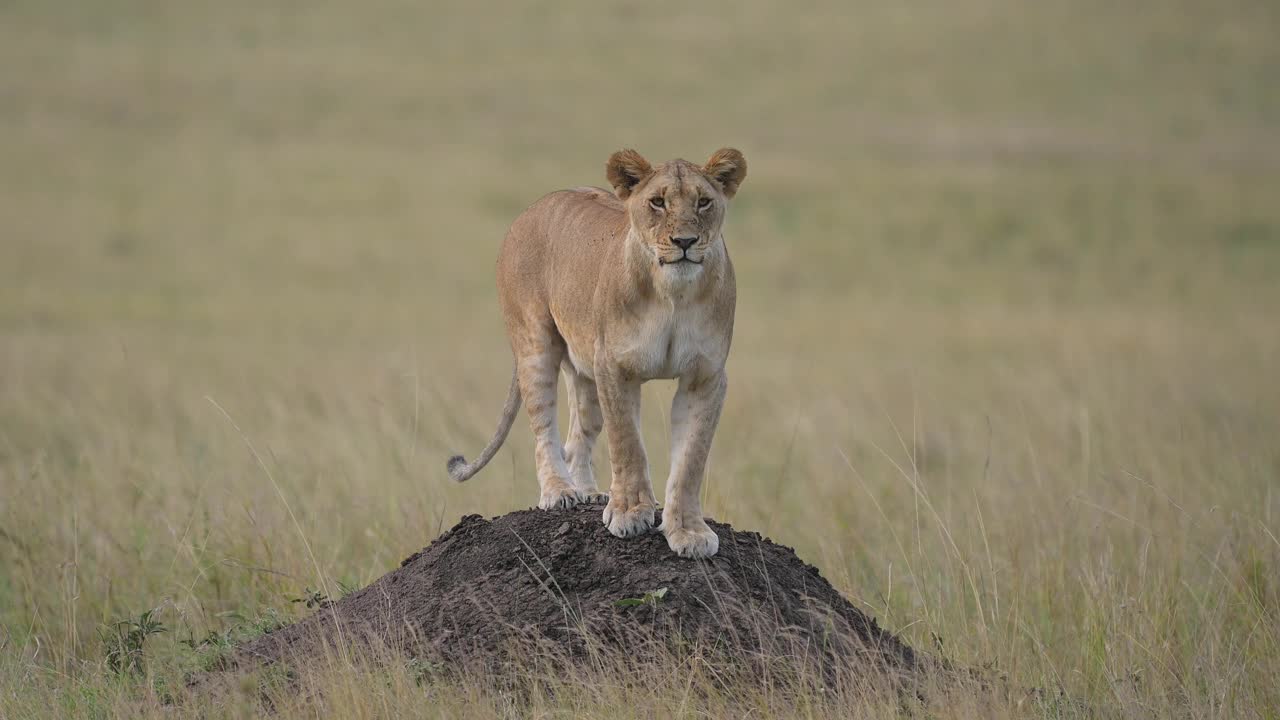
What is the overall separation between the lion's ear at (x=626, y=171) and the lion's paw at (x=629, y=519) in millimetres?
1264

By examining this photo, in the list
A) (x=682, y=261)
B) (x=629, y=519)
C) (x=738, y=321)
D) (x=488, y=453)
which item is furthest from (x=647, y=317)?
(x=738, y=321)

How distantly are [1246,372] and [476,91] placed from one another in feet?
112

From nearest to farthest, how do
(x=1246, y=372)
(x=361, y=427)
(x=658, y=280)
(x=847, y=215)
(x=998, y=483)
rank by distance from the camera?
(x=658, y=280), (x=998, y=483), (x=361, y=427), (x=1246, y=372), (x=847, y=215)

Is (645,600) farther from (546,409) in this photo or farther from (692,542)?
(546,409)

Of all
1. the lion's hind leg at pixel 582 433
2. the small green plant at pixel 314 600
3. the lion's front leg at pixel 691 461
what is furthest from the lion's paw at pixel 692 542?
the small green plant at pixel 314 600

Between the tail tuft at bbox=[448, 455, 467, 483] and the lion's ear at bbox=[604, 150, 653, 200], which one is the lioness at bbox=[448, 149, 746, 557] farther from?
the tail tuft at bbox=[448, 455, 467, 483]

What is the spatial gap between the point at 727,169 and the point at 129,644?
341 centimetres

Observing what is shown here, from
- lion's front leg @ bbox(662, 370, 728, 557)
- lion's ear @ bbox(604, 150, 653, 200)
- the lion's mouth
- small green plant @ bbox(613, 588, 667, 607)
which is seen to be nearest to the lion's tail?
lion's front leg @ bbox(662, 370, 728, 557)

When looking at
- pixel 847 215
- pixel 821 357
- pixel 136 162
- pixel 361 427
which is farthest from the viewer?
pixel 136 162

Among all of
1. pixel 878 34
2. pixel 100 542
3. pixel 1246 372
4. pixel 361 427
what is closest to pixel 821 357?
pixel 1246 372

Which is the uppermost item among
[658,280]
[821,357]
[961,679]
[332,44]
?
[332,44]

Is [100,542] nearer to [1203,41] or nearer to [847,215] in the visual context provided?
[847,215]

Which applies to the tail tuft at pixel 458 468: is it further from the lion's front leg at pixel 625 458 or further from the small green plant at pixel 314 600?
the lion's front leg at pixel 625 458

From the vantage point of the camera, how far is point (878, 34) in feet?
177
